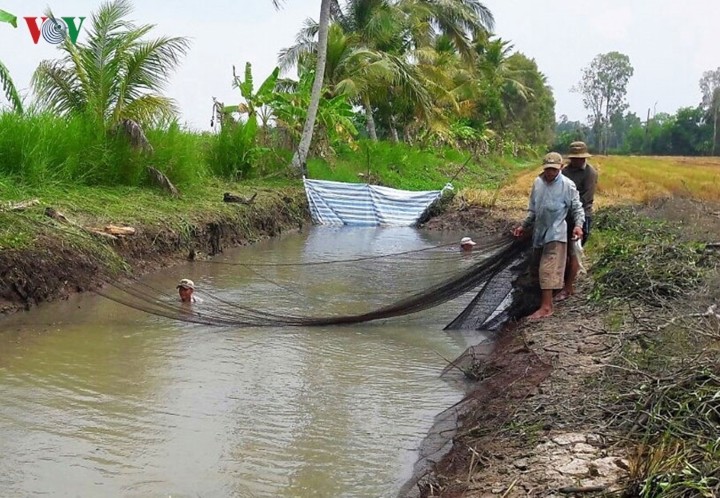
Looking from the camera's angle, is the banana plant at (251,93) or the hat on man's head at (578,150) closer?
the hat on man's head at (578,150)

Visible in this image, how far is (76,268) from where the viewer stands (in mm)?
7820

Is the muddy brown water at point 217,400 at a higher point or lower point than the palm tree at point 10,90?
lower

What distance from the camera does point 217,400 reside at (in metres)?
5.21

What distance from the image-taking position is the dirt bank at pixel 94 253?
23.3ft

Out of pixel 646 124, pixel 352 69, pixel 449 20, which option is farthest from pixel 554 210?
pixel 646 124

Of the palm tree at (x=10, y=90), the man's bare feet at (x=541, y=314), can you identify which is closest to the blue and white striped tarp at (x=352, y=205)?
the palm tree at (x=10, y=90)

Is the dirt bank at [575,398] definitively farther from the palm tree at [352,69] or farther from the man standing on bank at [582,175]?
the palm tree at [352,69]

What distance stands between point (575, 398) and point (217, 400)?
2.47 metres

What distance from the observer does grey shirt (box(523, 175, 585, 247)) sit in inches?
256

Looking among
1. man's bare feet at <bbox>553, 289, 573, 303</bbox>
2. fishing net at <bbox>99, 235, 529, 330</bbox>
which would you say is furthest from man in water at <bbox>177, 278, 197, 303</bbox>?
man's bare feet at <bbox>553, 289, 573, 303</bbox>

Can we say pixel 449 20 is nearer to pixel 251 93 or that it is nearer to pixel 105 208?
pixel 251 93

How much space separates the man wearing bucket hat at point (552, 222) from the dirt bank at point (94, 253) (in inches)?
185

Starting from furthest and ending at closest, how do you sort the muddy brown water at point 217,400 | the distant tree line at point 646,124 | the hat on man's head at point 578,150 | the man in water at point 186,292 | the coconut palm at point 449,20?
the distant tree line at point 646,124 → the coconut palm at point 449,20 → the man in water at point 186,292 → the hat on man's head at point 578,150 → the muddy brown water at point 217,400

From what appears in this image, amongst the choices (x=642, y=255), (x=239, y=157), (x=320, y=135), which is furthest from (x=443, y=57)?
(x=642, y=255)
